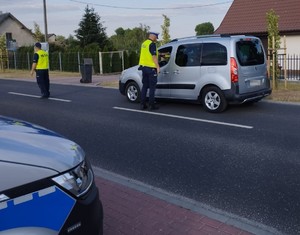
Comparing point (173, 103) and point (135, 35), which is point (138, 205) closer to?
point (173, 103)

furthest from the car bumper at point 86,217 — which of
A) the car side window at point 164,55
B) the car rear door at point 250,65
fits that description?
the car side window at point 164,55

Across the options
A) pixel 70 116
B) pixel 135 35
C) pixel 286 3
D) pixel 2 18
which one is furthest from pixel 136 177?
pixel 135 35

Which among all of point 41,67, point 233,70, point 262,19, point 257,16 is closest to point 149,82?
point 233,70

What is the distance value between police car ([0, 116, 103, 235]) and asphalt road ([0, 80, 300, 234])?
2.08m

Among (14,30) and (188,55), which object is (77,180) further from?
(14,30)

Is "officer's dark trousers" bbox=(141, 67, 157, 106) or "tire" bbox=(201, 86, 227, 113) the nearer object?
"tire" bbox=(201, 86, 227, 113)

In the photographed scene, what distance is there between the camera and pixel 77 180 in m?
2.38

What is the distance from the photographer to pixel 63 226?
7.05 ft

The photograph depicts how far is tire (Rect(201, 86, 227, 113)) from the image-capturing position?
364 inches

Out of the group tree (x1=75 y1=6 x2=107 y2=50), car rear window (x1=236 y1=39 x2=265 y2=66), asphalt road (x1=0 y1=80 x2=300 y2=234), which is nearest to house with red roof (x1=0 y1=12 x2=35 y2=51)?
tree (x1=75 y1=6 x2=107 y2=50)

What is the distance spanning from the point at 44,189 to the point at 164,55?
8.65 meters

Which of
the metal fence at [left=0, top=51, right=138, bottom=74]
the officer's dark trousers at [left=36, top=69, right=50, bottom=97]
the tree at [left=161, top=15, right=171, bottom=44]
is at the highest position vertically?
the tree at [left=161, top=15, right=171, bottom=44]

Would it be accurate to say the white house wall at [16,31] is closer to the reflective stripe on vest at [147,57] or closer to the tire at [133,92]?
the tire at [133,92]

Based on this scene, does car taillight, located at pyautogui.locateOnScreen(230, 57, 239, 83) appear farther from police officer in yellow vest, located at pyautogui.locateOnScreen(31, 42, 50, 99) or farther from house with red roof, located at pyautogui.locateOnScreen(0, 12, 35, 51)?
house with red roof, located at pyautogui.locateOnScreen(0, 12, 35, 51)
